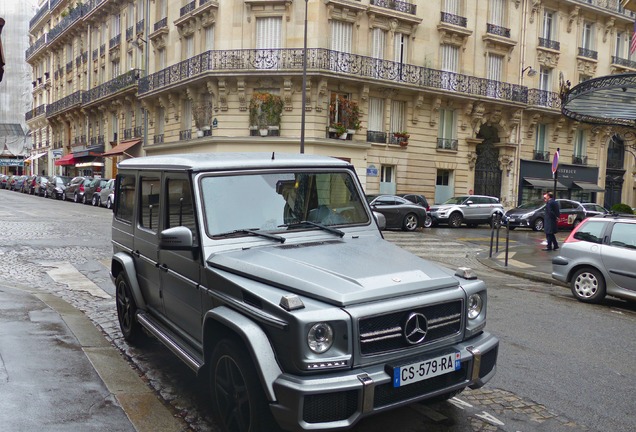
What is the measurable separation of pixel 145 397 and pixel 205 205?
1.63m

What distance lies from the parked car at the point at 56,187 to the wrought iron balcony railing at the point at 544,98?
29.7 metres

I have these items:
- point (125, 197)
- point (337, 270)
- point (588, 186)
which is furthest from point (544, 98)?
point (337, 270)

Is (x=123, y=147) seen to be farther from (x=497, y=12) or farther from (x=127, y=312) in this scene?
(x=127, y=312)

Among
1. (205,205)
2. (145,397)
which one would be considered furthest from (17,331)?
(205,205)

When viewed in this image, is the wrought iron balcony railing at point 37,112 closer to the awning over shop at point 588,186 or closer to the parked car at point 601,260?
the awning over shop at point 588,186

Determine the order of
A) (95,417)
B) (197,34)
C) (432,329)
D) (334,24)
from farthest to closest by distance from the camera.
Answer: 1. (197,34)
2. (334,24)
3. (95,417)
4. (432,329)

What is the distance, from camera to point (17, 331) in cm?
600

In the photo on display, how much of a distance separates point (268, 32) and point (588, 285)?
874 inches

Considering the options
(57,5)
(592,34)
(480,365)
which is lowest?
(480,365)

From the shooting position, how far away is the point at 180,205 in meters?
4.50

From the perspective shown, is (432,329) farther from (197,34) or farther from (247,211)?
→ (197,34)

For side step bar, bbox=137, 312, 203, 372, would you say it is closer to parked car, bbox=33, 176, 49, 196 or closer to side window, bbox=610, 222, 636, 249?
side window, bbox=610, 222, 636, 249

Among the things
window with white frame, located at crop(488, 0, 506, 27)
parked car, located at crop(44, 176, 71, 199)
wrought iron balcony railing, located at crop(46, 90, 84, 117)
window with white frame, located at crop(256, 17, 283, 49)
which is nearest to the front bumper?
window with white frame, located at crop(256, 17, 283, 49)

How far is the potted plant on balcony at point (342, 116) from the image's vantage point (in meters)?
28.2
